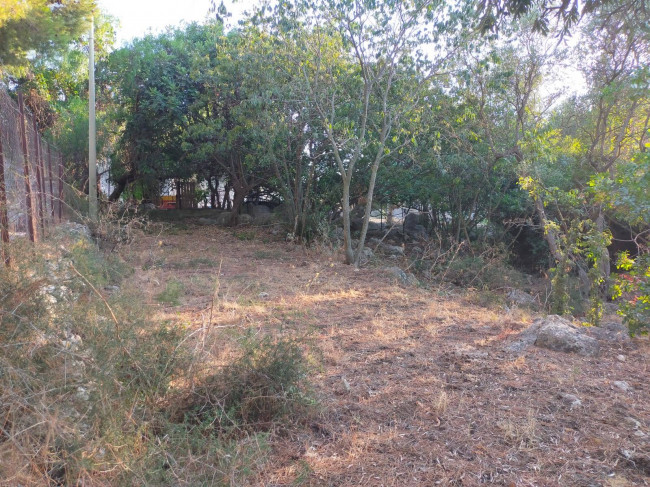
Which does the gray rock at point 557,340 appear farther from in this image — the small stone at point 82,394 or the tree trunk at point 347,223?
the tree trunk at point 347,223

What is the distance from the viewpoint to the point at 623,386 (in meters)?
4.52

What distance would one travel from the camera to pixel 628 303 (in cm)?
626

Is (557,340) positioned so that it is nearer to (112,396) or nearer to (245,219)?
(112,396)

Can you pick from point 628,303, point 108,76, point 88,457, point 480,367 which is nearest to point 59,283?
point 88,457

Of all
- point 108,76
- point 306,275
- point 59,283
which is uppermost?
point 108,76

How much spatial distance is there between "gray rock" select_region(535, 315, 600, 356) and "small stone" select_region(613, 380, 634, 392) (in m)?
0.86

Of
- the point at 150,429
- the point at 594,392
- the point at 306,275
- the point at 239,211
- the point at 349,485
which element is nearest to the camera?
the point at 349,485

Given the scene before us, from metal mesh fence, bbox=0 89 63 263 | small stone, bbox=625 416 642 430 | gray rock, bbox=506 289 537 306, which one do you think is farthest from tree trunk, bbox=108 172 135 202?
small stone, bbox=625 416 642 430

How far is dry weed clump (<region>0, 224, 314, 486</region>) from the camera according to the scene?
2533 mm

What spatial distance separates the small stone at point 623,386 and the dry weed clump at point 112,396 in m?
2.66

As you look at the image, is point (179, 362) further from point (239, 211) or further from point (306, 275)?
point (239, 211)

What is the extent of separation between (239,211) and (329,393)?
52.3 ft

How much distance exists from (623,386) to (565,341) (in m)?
1.05

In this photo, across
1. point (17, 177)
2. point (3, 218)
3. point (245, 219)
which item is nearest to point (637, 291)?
point (3, 218)
